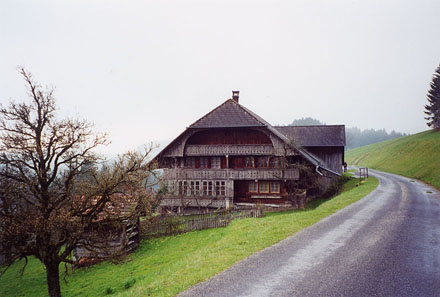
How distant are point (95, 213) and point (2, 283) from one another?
1417 centimetres

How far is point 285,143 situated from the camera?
27281 millimetres

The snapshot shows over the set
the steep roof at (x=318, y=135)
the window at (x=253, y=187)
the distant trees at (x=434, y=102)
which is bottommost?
the window at (x=253, y=187)

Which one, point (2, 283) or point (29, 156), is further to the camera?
point (2, 283)

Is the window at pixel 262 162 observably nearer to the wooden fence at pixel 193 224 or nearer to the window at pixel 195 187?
the window at pixel 195 187

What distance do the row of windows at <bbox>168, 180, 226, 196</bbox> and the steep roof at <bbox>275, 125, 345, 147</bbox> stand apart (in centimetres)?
1170

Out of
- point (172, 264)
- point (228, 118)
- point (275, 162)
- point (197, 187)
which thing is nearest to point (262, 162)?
point (275, 162)

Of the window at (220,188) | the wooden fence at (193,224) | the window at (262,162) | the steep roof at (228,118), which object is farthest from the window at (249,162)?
the wooden fence at (193,224)

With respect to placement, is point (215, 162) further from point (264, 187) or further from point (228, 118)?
point (264, 187)

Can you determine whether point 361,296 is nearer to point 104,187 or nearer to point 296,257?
point 296,257

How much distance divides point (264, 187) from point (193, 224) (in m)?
10.8

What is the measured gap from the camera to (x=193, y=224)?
72.2 feet

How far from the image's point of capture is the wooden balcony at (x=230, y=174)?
28.0 metres

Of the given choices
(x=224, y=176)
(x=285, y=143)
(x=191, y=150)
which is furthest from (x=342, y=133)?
(x=191, y=150)

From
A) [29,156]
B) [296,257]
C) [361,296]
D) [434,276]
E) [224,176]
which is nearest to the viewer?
[361,296]
